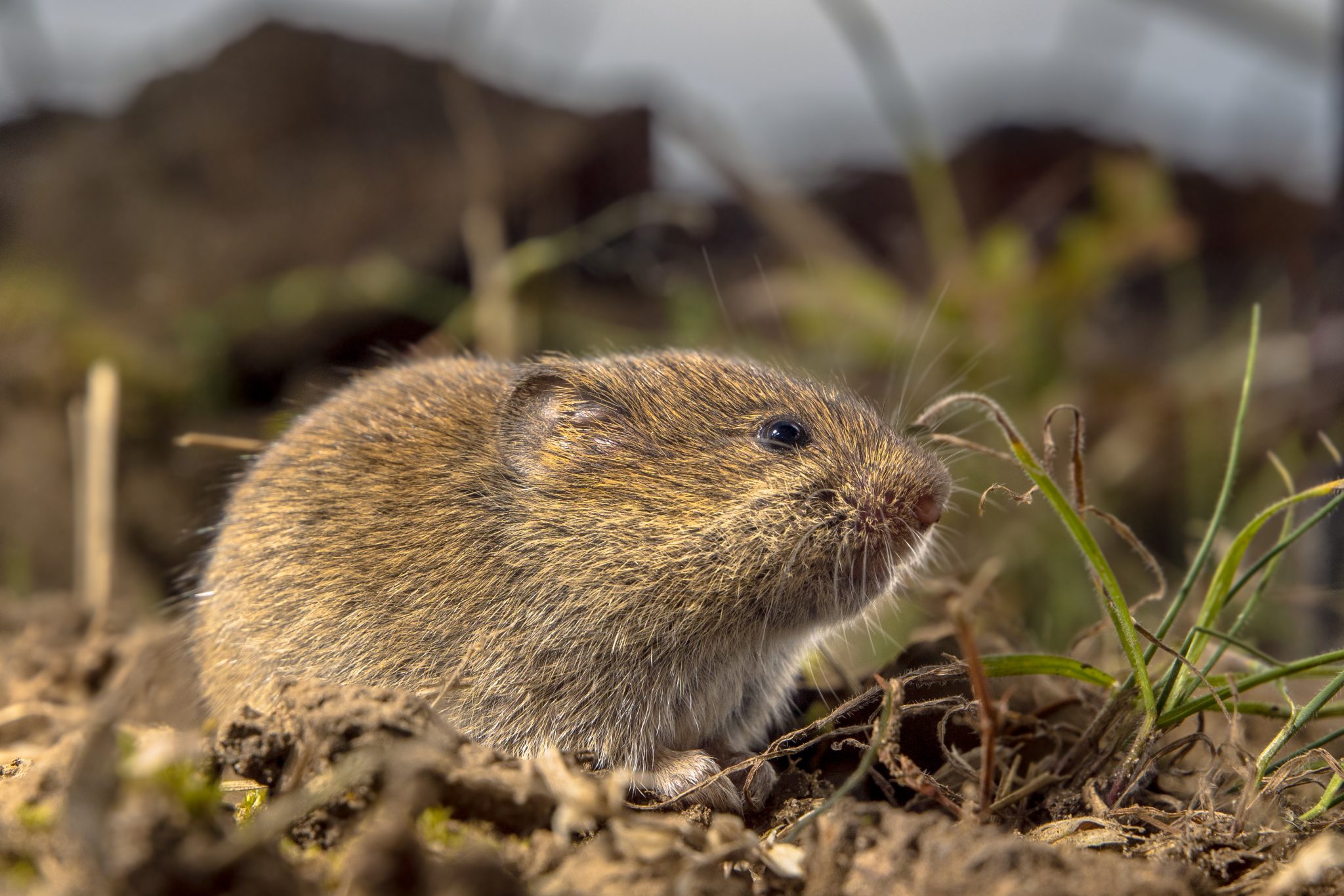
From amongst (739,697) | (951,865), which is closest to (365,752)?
Result: (951,865)

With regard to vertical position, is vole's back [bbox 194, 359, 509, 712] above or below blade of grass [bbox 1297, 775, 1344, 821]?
below

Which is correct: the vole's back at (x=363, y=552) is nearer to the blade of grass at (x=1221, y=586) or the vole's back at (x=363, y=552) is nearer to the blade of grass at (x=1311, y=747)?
the blade of grass at (x=1221, y=586)

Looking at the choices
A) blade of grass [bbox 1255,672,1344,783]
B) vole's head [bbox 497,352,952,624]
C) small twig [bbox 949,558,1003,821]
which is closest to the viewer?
small twig [bbox 949,558,1003,821]

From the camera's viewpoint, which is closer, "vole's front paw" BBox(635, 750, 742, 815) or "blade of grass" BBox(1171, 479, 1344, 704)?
"blade of grass" BBox(1171, 479, 1344, 704)

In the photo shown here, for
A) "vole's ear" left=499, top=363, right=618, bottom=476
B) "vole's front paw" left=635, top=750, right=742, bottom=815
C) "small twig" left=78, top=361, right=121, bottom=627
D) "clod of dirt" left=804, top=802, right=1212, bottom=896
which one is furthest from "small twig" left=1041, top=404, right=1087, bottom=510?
"small twig" left=78, top=361, right=121, bottom=627

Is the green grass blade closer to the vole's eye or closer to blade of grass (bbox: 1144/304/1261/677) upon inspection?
blade of grass (bbox: 1144/304/1261/677)

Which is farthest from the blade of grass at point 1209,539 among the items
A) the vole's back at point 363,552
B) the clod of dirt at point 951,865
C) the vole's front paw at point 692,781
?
the vole's back at point 363,552

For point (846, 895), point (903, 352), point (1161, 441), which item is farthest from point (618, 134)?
point (846, 895)

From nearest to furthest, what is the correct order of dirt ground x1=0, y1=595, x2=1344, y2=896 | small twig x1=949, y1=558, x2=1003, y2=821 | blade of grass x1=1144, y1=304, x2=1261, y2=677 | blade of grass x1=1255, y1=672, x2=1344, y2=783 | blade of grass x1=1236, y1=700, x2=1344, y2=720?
dirt ground x1=0, y1=595, x2=1344, y2=896 → small twig x1=949, y1=558, x2=1003, y2=821 → blade of grass x1=1255, y1=672, x2=1344, y2=783 → blade of grass x1=1144, y1=304, x2=1261, y2=677 → blade of grass x1=1236, y1=700, x2=1344, y2=720
